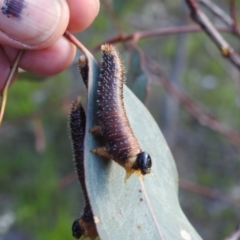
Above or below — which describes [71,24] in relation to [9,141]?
above

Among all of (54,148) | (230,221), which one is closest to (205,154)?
(230,221)

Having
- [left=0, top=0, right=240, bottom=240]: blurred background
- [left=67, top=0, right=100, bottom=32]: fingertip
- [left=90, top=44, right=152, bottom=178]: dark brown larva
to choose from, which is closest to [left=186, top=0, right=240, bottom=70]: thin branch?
[left=67, top=0, right=100, bottom=32]: fingertip

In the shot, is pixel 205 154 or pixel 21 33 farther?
pixel 205 154

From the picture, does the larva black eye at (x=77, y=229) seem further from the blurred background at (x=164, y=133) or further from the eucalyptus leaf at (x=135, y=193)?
the blurred background at (x=164, y=133)

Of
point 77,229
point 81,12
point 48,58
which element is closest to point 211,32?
point 81,12

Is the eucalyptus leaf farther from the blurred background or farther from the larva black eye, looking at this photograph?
the blurred background

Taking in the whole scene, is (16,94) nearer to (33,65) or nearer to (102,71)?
(33,65)
